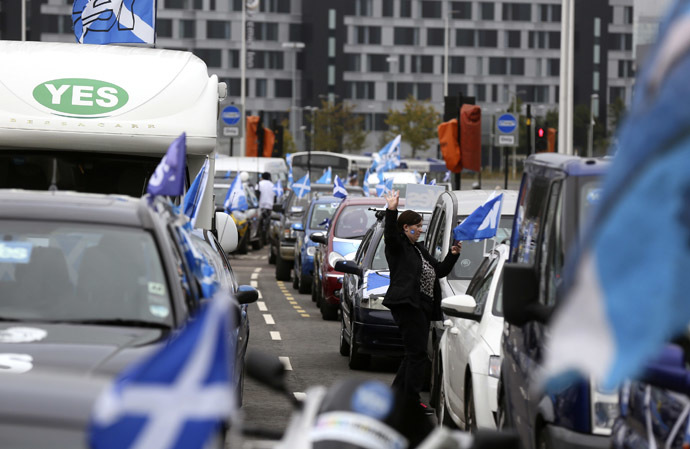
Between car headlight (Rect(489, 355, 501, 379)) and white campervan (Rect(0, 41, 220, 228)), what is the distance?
13.6 feet

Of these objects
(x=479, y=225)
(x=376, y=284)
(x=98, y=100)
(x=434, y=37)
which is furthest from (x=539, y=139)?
(x=434, y=37)

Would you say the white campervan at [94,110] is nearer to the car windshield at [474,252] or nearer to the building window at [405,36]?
the car windshield at [474,252]

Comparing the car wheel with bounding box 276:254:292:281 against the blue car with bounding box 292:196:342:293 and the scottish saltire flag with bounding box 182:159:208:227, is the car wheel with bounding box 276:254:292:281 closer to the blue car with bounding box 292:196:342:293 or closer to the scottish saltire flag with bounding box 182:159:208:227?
the blue car with bounding box 292:196:342:293

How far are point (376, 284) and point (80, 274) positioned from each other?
8.30 meters

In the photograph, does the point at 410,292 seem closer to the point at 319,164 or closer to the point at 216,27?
the point at 319,164

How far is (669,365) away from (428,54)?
426ft

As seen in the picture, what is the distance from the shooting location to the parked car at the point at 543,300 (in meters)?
6.41

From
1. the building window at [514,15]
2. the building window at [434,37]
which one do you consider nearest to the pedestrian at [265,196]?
the building window at [434,37]

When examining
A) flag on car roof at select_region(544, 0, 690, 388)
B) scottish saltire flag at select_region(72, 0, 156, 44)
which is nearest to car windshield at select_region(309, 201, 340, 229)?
scottish saltire flag at select_region(72, 0, 156, 44)

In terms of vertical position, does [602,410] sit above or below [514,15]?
below

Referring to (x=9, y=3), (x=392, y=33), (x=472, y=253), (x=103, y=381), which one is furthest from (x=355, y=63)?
(x=103, y=381)

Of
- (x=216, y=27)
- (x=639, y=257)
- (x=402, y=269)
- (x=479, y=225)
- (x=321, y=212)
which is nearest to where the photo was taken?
(x=639, y=257)

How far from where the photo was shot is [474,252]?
1415 cm

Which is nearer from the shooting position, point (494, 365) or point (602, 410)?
point (602, 410)
